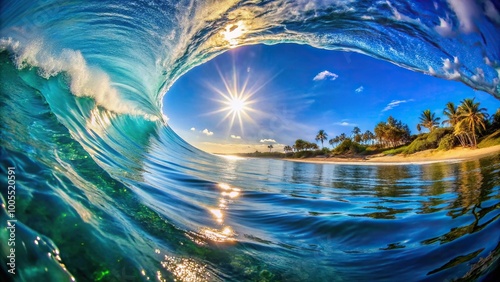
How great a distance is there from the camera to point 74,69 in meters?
5.34

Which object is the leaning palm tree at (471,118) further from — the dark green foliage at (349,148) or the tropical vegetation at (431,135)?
the dark green foliage at (349,148)

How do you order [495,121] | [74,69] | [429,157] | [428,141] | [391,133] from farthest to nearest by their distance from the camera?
1. [74,69]
2. [391,133]
3. [429,157]
4. [428,141]
5. [495,121]

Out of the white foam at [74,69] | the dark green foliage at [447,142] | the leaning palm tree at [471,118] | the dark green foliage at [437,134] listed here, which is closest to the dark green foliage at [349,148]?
the dark green foliage at [437,134]

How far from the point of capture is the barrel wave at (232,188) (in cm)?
159

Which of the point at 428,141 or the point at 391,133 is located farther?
the point at 391,133

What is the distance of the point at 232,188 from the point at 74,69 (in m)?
4.07

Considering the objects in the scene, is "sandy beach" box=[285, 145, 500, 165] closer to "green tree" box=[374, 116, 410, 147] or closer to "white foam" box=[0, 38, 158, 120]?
"green tree" box=[374, 116, 410, 147]

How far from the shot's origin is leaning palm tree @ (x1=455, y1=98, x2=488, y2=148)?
1987mm

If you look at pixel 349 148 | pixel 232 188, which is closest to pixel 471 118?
pixel 349 148

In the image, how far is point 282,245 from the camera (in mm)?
2350

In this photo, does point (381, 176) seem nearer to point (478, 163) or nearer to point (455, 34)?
point (478, 163)

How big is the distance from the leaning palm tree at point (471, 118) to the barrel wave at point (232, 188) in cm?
14

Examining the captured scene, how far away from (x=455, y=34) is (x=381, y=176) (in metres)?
3.32

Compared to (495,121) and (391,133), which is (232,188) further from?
(495,121)
